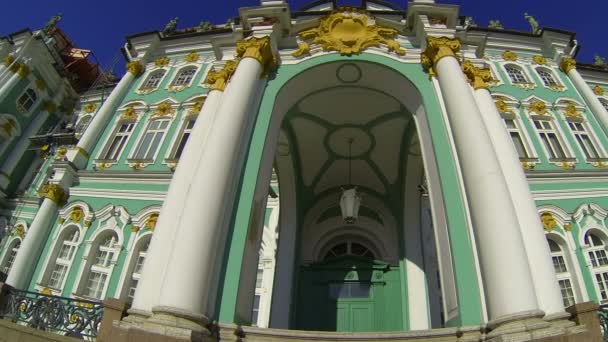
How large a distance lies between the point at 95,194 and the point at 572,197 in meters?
14.5

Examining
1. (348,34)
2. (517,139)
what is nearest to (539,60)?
(517,139)

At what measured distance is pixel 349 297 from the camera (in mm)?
12125

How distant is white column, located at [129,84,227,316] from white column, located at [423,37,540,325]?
487 cm

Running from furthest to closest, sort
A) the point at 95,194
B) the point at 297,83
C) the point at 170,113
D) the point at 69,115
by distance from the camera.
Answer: the point at 69,115
the point at 170,113
the point at 95,194
the point at 297,83

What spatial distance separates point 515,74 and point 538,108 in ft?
8.17

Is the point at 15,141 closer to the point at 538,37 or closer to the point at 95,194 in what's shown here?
the point at 95,194

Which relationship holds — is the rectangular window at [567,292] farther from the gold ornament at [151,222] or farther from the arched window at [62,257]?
the arched window at [62,257]

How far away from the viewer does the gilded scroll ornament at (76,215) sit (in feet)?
36.5

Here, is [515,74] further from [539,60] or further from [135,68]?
[135,68]

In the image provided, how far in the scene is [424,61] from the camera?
8719mm

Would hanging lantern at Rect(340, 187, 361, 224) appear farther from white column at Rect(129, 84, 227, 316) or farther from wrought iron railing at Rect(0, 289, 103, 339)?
wrought iron railing at Rect(0, 289, 103, 339)

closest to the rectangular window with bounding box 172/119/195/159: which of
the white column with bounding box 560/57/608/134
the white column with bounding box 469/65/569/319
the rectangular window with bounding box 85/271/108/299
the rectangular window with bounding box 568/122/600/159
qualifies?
the rectangular window with bounding box 85/271/108/299

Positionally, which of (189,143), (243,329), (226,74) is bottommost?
(243,329)

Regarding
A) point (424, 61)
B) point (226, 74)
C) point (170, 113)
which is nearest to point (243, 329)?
point (226, 74)
